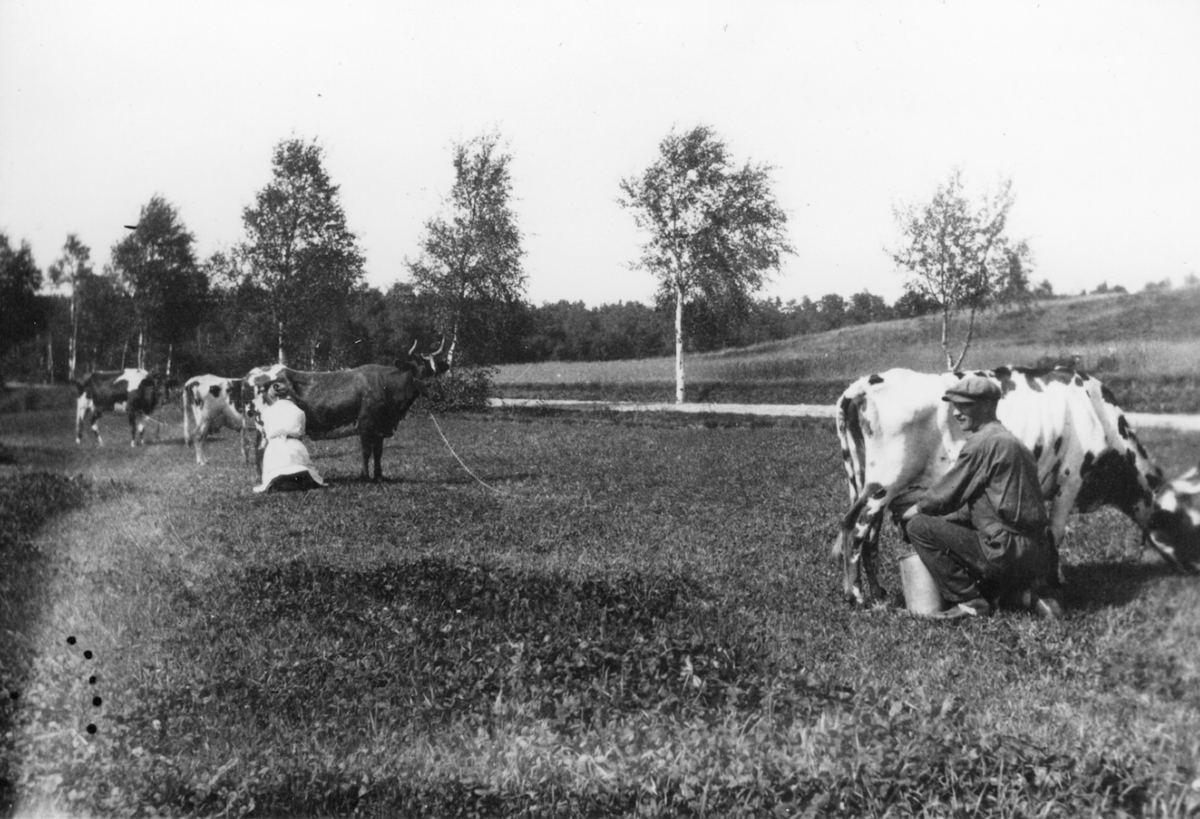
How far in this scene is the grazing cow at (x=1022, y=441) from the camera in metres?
6.50

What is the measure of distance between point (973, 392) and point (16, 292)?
236 inches

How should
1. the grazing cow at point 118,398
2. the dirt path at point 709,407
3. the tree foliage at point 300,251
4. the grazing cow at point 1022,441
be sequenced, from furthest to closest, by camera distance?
the dirt path at point 709,407 → the tree foliage at point 300,251 → the grazing cow at point 1022,441 → the grazing cow at point 118,398

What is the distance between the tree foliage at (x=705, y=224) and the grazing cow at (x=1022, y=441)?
151 centimetres

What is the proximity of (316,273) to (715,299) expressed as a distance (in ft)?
11.9

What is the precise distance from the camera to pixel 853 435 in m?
7.15

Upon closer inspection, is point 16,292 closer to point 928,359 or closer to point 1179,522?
point 928,359

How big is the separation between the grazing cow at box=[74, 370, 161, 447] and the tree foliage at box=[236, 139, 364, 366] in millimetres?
981

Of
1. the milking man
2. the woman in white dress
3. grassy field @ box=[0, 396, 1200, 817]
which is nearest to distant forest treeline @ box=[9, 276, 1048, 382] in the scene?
the woman in white dress

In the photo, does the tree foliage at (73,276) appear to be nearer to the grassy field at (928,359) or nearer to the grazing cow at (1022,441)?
the grassy field at (928,359)

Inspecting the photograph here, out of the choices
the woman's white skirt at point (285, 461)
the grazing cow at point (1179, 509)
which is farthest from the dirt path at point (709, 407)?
the woman's white skirt at point (285, 461)

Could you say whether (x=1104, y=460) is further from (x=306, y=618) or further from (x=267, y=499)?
(x=267, y=499)

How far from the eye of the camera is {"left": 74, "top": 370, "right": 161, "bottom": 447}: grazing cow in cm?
586

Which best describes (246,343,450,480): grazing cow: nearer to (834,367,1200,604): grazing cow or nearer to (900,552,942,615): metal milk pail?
(834,367,1200,604): grazing cow

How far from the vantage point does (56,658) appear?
5074 millimetres
